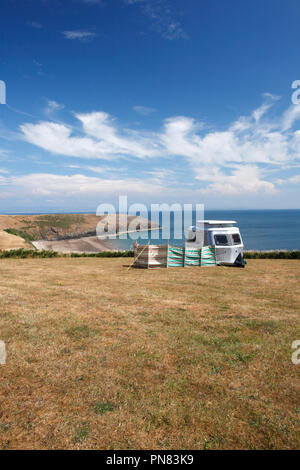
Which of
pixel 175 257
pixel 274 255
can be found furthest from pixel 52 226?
pixel 274 255

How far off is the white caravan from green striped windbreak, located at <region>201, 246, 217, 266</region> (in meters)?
0.34

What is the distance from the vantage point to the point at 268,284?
12.2m

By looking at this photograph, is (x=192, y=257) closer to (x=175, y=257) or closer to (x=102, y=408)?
(x=175, y=257)

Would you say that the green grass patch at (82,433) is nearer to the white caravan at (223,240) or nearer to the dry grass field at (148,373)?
the dry grass field at (148,373)

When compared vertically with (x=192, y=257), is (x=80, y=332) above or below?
below

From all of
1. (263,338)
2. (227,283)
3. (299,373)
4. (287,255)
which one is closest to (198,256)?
(227,283)

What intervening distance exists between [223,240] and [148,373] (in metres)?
14.9

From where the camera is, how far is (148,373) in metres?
4.70

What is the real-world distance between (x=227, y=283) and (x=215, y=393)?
882 cm

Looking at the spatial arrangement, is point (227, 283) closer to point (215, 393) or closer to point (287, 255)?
point (215, 393)

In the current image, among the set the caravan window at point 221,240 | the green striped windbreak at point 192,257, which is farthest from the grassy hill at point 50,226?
the caravan window at point 221,240

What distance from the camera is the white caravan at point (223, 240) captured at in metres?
17.8

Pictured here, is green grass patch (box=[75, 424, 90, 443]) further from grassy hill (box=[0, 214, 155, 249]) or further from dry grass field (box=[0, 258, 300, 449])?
grassy hill (box=[0, 214, 155, 249])

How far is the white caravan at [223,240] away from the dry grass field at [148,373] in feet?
27.5
